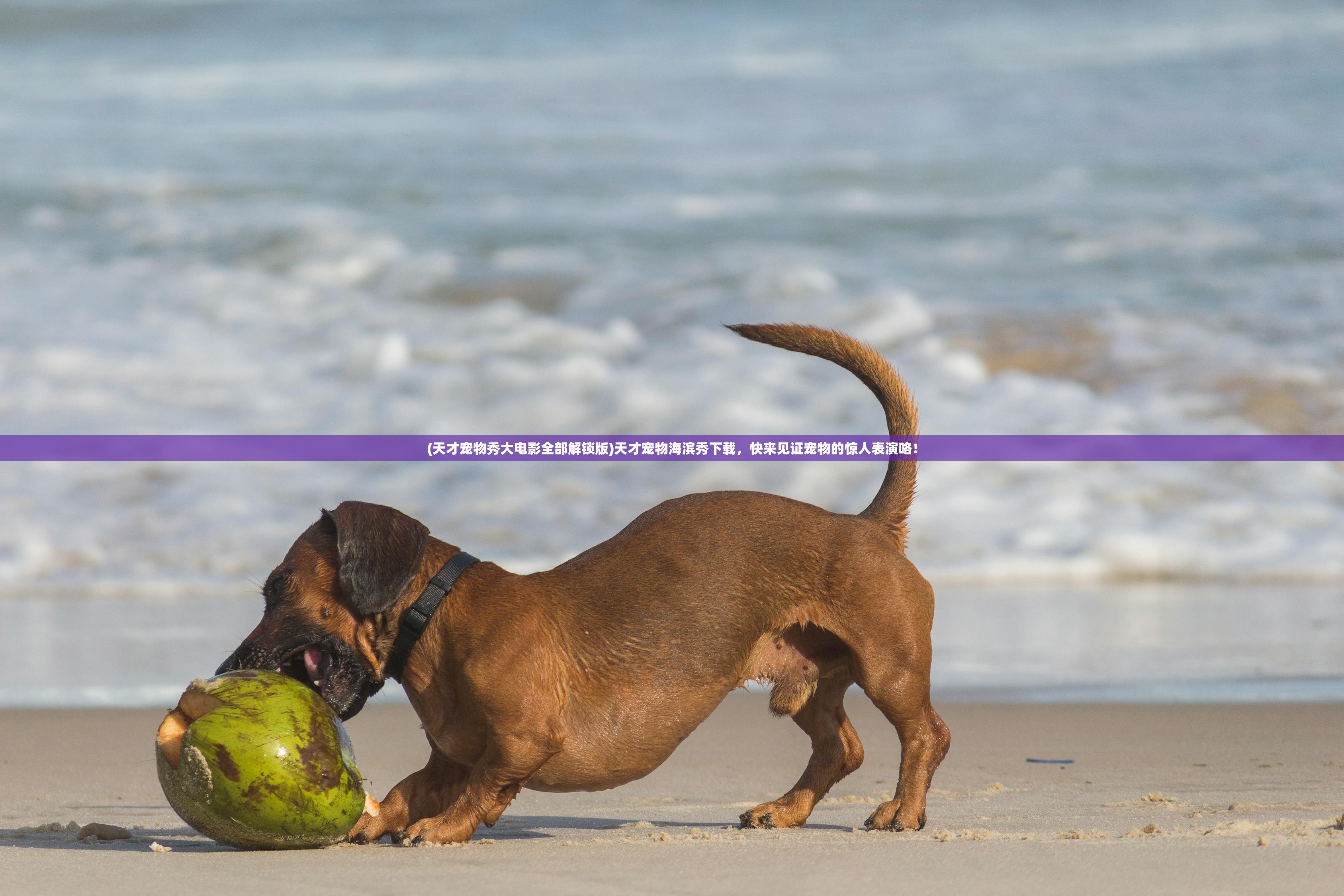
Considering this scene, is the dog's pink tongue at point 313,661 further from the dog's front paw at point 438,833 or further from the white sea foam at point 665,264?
the white sea foam at point 665,264

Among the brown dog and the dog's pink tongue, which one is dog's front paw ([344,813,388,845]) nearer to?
the brown dog

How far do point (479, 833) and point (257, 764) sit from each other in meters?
0.91

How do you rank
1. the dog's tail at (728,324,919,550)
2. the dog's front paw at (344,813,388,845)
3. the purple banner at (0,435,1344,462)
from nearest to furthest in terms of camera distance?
the dog's front paw at (344,813,388,845) < the dog's tail at (728,324,919,550) < the purple banner at (0,435,1344,462)

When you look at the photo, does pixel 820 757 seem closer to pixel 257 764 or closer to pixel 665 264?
pixel 257 764

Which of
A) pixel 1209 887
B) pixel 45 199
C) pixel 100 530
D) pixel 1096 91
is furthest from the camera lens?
pixel 1096 91

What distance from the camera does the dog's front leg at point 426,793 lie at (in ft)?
13.5

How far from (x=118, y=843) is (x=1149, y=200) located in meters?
13.7

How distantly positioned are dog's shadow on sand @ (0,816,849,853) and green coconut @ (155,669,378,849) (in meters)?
0.20

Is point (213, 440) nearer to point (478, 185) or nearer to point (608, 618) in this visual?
point (478, 185)

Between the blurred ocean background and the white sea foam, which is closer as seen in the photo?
the blurred ocean background

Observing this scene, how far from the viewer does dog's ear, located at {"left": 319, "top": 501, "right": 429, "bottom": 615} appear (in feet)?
12.8

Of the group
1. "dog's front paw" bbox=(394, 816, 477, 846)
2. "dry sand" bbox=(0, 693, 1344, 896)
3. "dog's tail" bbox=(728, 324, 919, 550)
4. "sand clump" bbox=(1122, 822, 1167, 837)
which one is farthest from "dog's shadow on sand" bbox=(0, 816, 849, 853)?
"dog's tail" bbox=(728, 324, 919, 550)

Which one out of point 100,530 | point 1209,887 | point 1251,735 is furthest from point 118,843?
point 100,530

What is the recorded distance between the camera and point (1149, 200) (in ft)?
51.9
